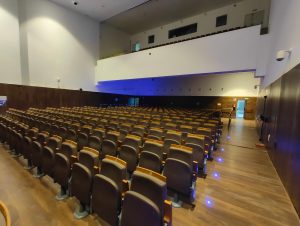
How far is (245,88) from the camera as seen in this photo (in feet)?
33.5

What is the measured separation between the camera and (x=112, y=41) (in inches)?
496

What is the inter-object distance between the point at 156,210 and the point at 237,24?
11.3 metres

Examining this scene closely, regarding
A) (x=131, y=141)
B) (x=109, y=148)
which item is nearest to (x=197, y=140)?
(x=131, y=141)

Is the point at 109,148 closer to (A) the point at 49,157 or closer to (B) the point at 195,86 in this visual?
(A) the point at 49,157

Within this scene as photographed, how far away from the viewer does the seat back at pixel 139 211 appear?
43.6 inches

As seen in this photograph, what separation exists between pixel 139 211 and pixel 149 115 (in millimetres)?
4831

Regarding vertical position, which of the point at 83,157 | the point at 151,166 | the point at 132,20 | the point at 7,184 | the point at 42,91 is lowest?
the point at 7,184

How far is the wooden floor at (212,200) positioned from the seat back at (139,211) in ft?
2.01

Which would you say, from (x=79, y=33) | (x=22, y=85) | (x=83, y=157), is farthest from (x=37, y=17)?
(x=83, y=157)

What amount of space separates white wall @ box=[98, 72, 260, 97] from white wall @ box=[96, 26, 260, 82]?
12.2 feet

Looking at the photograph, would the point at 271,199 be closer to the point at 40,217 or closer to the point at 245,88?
the point at 40,217

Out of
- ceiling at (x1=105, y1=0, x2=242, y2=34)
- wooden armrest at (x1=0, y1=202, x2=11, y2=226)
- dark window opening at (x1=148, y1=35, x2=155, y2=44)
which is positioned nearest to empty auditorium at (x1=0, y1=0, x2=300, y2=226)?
wooden armrest at (x1=0, y1=202, x2=11, y2=226)

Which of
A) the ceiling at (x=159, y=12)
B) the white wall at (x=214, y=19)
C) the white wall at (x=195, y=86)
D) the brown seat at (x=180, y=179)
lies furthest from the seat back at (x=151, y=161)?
the white wall at (x=195, y=86)

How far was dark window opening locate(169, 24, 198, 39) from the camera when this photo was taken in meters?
11.0
